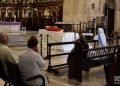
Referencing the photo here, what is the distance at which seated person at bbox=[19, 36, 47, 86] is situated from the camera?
4770 millimetres

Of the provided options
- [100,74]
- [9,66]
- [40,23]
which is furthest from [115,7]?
[9,66]

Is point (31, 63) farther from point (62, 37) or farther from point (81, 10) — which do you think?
point (81, 10)

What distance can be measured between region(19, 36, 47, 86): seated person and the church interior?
3011mm

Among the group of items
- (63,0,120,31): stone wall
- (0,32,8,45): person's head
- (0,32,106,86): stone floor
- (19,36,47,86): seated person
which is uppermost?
(63,0,120,31): stone wall

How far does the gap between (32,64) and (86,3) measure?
50.2 feet

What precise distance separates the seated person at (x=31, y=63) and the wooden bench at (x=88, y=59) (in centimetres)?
296

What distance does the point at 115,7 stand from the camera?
22.0 meters

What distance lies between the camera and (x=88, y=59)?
7930mm

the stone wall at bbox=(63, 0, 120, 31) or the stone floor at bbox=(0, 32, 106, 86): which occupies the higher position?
the stone wall at bbox=(63, 0, 120, 31)

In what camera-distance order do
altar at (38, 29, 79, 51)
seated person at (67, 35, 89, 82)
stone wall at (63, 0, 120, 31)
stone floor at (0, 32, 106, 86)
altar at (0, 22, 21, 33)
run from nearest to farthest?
stone floor at (0, 32, 106, 86), seated person at (67, 35, 89, 82), altar at (38, 29, 79, 51), altar at (0, 22, 21, 33), stone wall at (63, 0, 120, 31)

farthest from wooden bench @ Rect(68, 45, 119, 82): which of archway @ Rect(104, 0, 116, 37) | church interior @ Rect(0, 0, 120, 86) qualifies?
archway @ Rect(104, 0, 116, 37)

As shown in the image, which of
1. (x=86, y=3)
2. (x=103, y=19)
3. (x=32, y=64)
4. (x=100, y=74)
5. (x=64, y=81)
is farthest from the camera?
(x=86, y=3)

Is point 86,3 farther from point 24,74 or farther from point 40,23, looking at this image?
point 24,74

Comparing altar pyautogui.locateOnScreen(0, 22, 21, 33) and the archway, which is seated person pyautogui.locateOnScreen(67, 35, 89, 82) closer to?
altar pyautogui.locateOnScreen(0, 22, 21, 33)
